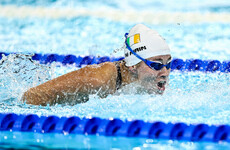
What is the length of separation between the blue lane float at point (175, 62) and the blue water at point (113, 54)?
0.10 metres

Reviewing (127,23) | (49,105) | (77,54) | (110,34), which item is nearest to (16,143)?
(49,105)

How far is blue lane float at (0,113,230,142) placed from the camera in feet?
7.84

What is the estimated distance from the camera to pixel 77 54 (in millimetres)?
5027

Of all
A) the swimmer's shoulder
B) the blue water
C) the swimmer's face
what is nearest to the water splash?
the blue water

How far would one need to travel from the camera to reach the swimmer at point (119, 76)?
Result: 2854 millimetres

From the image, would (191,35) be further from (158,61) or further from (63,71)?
(158,61)

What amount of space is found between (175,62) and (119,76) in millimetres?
1724

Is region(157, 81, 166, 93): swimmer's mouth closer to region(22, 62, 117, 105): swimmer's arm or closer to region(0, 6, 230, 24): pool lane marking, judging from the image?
region(22, 62, 117, 105): swimmer's arm

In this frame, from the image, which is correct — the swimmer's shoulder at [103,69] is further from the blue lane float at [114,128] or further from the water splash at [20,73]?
the water splash at [20,73]

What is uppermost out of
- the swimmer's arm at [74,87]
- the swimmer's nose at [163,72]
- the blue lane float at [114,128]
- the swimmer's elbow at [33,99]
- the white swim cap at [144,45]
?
the white swim cap at [144,45]

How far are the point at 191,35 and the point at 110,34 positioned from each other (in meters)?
1.19

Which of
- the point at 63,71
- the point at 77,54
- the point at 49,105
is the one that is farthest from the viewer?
the point at 77,54

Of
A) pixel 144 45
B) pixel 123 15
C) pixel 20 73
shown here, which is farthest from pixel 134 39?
pixel 123 15

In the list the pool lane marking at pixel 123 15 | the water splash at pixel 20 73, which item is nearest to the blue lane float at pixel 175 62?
the water splash at pixel 20 73
